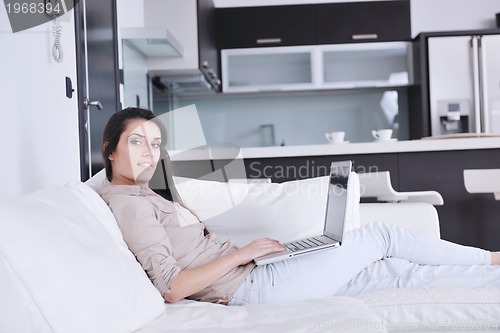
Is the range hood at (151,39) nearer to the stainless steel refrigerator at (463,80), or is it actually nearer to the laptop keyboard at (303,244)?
the stainless steel refrigerator at (463,80)

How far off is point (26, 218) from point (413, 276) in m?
1.20

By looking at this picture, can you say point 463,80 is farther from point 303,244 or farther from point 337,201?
point 303,244

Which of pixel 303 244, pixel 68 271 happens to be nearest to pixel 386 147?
pixel 303 244

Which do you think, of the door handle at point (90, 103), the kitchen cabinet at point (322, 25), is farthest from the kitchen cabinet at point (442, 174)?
the kitchen cabinet at point (322, 25)

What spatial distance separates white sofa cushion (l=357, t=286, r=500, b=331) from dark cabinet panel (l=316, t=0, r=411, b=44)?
15.4 ft

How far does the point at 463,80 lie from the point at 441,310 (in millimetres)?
4671

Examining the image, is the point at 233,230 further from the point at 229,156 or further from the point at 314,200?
the point at 229,156

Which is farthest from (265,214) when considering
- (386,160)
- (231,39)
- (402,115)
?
(402,115)

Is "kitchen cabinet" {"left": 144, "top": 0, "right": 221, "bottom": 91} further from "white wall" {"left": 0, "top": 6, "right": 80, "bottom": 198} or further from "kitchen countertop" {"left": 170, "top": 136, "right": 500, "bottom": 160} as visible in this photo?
"white wall" {"left": 0, "top": 6, "right": 80, "bottom": 198}

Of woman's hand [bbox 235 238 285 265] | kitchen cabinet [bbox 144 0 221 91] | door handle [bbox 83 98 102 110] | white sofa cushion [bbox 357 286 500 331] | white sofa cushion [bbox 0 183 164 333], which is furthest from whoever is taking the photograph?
kitchen cabinet [bbox 144 0 221 91]

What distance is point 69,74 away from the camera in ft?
10.4

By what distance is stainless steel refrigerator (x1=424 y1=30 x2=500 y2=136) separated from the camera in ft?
19.3

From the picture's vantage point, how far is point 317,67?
20.1 feet

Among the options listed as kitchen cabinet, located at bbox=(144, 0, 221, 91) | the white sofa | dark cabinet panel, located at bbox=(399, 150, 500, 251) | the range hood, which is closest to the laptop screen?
the white sofa
